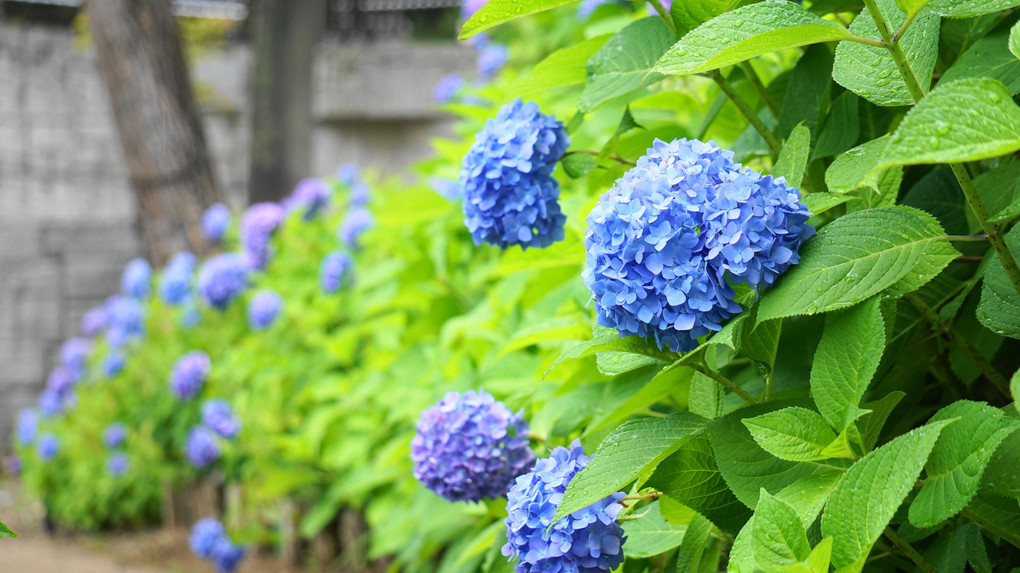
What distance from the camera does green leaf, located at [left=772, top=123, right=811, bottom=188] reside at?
843 mm

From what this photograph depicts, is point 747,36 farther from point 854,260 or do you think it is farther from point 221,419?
point 221,419

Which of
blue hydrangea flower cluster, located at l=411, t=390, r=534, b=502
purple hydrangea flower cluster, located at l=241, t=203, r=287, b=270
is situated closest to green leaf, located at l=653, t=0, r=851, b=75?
blue hydrangea flower cluster, located at l=411, t=390, r=534, b=502

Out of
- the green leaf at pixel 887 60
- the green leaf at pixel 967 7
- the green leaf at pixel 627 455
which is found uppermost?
the green leaf at pixel 967 7

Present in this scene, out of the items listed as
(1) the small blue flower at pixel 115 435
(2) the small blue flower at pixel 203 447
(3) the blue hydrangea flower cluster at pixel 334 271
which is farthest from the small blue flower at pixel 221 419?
(1) the small blue flower at pixel 115 435

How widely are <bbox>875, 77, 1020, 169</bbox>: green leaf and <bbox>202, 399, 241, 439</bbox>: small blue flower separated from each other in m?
3.15

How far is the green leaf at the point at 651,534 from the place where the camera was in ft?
3.26

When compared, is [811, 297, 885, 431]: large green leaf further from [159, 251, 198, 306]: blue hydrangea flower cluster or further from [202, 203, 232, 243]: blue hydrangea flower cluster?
[202, 203, 232, 243]: blue hydrangea flower cluster

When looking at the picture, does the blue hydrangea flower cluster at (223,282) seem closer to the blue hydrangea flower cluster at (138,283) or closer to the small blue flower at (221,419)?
the small blue flower at (221,419)

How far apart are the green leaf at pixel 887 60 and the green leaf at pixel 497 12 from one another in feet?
1.05

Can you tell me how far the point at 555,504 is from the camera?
2.90ft

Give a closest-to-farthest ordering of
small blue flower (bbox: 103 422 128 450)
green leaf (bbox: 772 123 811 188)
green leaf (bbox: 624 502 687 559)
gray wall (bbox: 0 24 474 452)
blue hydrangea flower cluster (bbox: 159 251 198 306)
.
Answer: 1. green leaf (bbox: 772 123 811 188)
2. green leaf (bbox: 624 502 687 559)
3. blue hydrangea flower cluster (bbox: 159 251 198 306)
4. small blue flower (bbox: 103 422 128 450)
5. gray wall (bbox: 0 24 474 452)

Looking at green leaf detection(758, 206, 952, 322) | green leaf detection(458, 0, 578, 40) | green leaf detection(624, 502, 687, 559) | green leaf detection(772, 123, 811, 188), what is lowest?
green leaf detection(624, 502, 687, 559)

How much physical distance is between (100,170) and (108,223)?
0.46m

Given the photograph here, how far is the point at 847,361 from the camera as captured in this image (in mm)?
784
